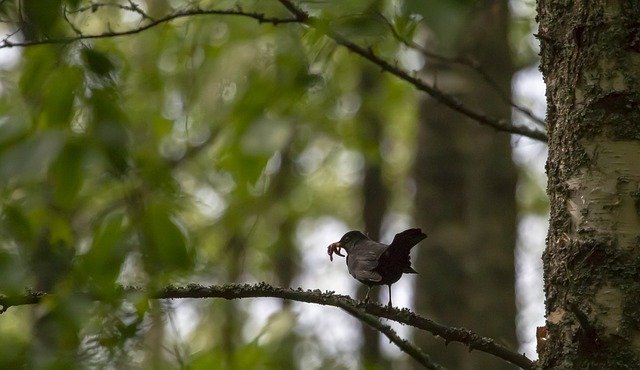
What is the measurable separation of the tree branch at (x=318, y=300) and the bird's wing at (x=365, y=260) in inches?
20.8

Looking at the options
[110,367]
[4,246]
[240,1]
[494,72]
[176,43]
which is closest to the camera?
[110,367]

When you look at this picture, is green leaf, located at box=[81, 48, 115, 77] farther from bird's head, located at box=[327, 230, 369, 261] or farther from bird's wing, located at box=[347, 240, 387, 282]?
bird's head, located at box=[327, 230, 369, 261]

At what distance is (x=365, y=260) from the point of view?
265cm

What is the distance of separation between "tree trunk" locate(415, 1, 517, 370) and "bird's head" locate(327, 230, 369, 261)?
249 cm

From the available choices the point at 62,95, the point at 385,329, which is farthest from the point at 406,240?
the point at 62,95

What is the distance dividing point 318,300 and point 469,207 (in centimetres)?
415

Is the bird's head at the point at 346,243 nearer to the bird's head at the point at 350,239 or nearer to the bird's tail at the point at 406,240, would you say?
the bird's head at the point at 350,239

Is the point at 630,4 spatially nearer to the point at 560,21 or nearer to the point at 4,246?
the point at 560,21

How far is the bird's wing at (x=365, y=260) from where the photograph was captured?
2531 millimetres

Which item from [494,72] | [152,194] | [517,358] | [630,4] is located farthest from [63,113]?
[494,72]

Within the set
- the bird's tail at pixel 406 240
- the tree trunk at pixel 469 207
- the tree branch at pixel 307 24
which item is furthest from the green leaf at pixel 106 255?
the tree trunk at pixel 469 207

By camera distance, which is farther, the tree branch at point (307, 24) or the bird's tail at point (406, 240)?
the bird's tail at point (406, 240)

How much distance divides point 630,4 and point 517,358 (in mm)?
897

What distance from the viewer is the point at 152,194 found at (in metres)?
2.23
